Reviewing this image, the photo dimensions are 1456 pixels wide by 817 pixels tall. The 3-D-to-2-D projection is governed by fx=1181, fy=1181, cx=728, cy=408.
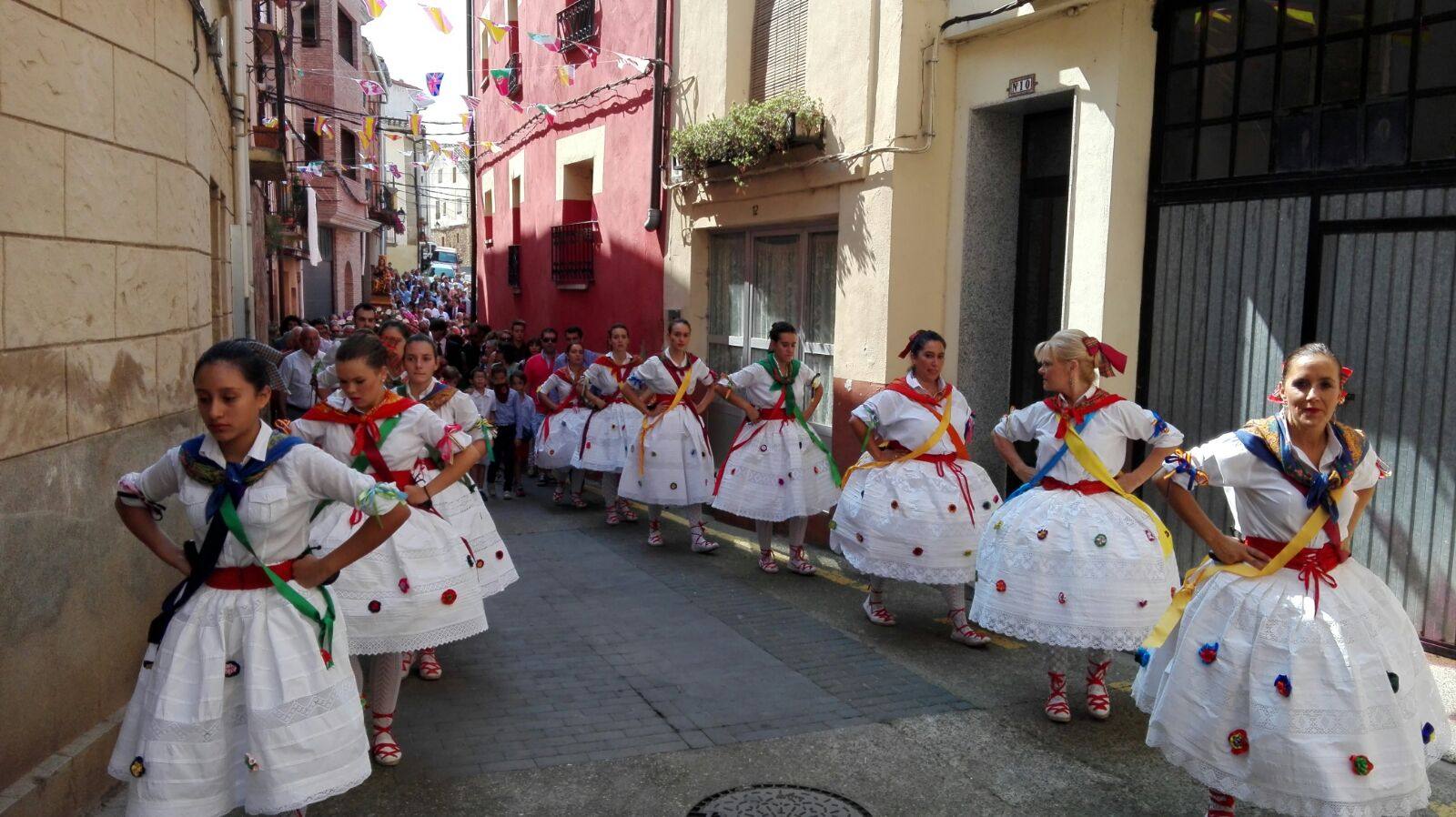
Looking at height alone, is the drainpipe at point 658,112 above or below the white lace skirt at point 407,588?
above

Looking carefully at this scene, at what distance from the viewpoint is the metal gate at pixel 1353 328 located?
6.33 meters

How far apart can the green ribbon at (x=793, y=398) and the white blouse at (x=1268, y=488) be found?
4.85 meters

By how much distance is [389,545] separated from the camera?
5277 mm

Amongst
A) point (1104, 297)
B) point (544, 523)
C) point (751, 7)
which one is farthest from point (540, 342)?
point (1104, 297)

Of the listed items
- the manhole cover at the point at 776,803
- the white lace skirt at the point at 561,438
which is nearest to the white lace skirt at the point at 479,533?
the manhole cover at the point at 776,803

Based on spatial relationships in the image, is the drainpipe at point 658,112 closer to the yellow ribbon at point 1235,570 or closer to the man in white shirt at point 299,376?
the man in white shirt at point 299,376

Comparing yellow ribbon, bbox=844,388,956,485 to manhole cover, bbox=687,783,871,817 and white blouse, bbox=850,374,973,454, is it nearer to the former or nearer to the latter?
white blouse, bbox=850,374,973,454

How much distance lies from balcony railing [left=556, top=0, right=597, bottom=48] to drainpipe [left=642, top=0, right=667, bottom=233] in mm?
2214

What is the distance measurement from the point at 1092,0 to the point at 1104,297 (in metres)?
1.96

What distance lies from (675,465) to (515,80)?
11.1 m

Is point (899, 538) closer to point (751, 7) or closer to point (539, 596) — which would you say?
point (539, 596)

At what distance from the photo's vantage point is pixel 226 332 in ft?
31.6

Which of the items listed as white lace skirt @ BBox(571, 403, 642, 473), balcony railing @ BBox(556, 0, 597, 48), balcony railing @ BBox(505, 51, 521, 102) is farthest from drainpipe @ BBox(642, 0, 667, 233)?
balcony railing @ BBox(505, 51, 521, 102)

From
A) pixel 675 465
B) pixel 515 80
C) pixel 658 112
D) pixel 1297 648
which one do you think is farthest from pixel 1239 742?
pixel 515 80
